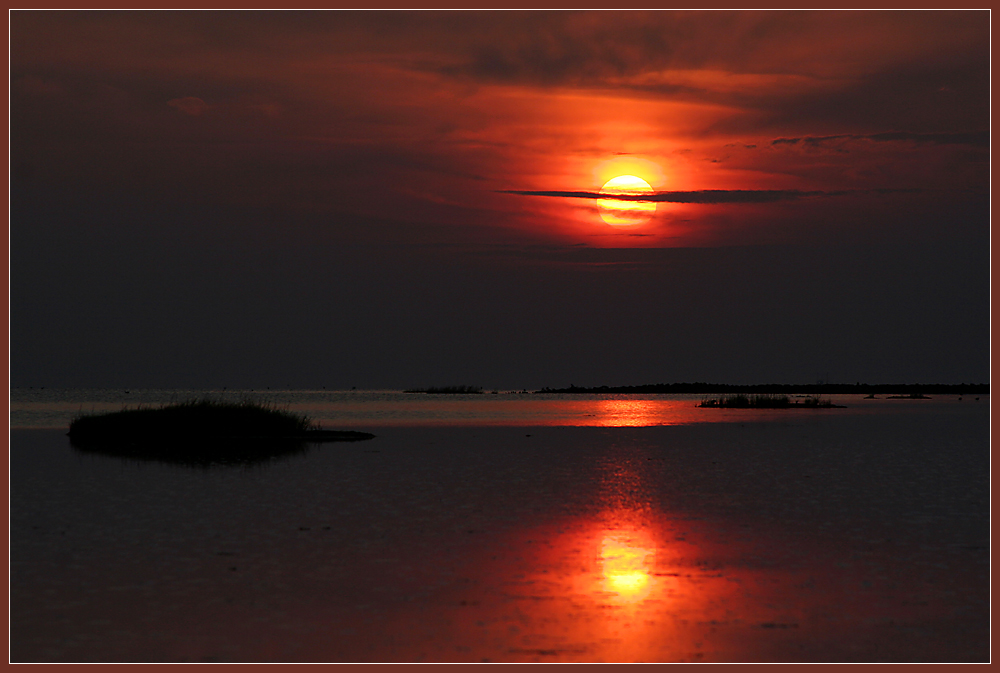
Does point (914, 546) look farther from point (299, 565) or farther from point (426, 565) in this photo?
point (299, 565)

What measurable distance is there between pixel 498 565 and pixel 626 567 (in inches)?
87.3

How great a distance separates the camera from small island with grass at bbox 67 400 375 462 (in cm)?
Result: 4944

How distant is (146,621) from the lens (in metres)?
13.2

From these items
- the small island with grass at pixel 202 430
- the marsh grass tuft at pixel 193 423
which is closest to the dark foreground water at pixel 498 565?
the small island with grass at pixel 202 430

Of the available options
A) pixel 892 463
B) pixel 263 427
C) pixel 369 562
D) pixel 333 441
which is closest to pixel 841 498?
pixel 892 463

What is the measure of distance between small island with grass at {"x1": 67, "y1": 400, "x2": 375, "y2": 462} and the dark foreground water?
14.7 meters

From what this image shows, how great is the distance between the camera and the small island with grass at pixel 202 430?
49.4 meters

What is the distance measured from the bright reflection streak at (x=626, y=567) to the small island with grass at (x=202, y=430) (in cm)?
3106

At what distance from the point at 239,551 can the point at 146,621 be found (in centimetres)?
514

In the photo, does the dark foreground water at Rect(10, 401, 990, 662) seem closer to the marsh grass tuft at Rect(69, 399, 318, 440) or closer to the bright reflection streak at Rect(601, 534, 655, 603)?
the bright reflection streak at Rect(601, 534, 655, 603)

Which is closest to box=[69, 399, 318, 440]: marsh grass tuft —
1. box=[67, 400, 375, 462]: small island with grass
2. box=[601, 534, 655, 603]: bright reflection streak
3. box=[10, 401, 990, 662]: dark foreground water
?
box=[67, 400, 375, 462]: small island with grass

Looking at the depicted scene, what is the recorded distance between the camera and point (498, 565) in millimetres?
16922

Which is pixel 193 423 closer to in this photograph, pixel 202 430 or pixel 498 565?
pixel 202 430

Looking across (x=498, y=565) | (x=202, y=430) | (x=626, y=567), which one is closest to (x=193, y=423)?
(x=202, y=430)
